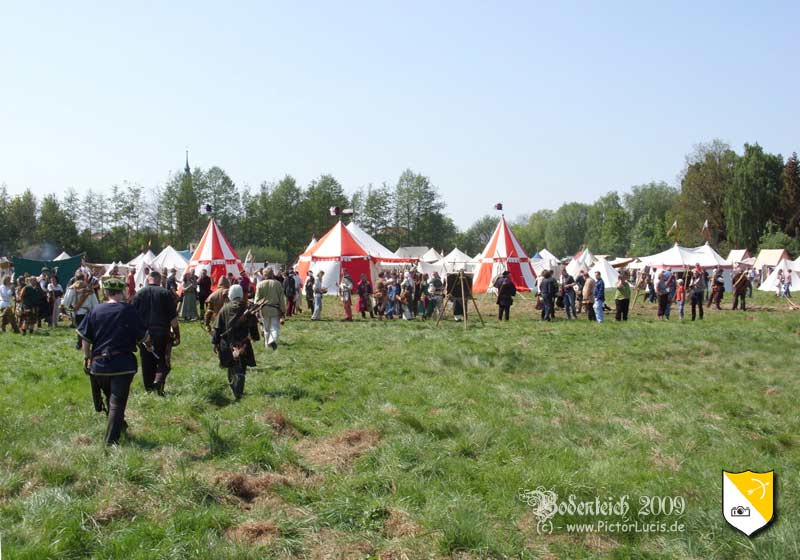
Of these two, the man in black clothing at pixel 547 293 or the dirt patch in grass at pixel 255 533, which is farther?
the man in black clothing at pixel 547 293

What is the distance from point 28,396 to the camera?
25.1 ft

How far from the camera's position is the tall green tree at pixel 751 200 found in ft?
194

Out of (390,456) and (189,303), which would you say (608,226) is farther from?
(390,456)

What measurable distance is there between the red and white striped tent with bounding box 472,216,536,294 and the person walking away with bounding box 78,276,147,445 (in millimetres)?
26595

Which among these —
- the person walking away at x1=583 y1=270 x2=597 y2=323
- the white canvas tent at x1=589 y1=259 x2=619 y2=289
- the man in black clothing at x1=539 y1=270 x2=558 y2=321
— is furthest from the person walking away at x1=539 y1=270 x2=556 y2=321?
the white canvas tent at x1=589 y1=259 x2=619 y2=289

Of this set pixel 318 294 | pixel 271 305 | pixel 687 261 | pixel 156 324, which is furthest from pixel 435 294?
pixel 687 261

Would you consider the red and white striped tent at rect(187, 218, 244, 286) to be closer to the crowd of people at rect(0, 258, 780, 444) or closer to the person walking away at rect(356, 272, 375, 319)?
the crowd of people at rect(0, 258, 780, 444)

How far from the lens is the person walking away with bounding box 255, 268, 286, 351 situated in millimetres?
11391

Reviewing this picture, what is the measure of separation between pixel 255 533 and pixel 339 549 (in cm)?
61

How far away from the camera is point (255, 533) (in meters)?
4.21

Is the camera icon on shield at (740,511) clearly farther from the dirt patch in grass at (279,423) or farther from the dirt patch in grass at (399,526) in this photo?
the dirt patch in grass at (279,423)

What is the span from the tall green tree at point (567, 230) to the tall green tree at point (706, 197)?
1755 inches

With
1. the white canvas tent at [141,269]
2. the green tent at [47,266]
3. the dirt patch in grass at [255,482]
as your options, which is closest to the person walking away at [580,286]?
the dirt patch in grass at [255,482]

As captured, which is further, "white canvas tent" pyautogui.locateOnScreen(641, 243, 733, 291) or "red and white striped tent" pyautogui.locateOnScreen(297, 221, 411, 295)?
"white canvas tent" pyautogui.locateOnScreen(641, 243, 733, 291)
